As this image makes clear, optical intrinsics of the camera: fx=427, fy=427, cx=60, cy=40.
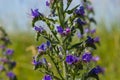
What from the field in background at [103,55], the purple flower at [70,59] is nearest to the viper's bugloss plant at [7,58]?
the field in background at [103,55]

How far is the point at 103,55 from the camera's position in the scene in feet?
29.7

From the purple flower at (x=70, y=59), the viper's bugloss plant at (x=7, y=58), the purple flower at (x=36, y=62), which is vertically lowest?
the purple flower at (x=70, y=59)

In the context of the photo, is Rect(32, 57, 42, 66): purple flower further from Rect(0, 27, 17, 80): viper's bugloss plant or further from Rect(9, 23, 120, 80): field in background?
Rect(9, 23, 120, 80): field in background

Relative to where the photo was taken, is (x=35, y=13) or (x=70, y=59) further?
(x=35, y=13)

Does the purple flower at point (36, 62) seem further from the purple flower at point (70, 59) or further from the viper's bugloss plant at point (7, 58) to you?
→ the viper's bugloss plant at point (7, 58)

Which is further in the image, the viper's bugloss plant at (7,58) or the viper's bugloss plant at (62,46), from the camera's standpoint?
the viper's bugloss plant at (7,58)

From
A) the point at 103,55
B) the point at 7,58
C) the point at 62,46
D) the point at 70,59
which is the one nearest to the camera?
the point at 70,59

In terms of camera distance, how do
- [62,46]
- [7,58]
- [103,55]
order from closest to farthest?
[62,46]
[7,58]
[103,55]

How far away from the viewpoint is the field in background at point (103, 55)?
7.95 metres

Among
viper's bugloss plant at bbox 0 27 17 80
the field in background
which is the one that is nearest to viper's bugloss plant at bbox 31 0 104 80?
viper's bugloss plant at bbox 0 27 17 80

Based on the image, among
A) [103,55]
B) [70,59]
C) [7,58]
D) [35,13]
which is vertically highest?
[103,55]

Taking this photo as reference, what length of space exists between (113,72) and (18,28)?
4.00m

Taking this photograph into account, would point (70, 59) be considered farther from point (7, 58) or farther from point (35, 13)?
point (7, 58)

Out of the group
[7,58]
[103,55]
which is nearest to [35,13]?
[7,58]
